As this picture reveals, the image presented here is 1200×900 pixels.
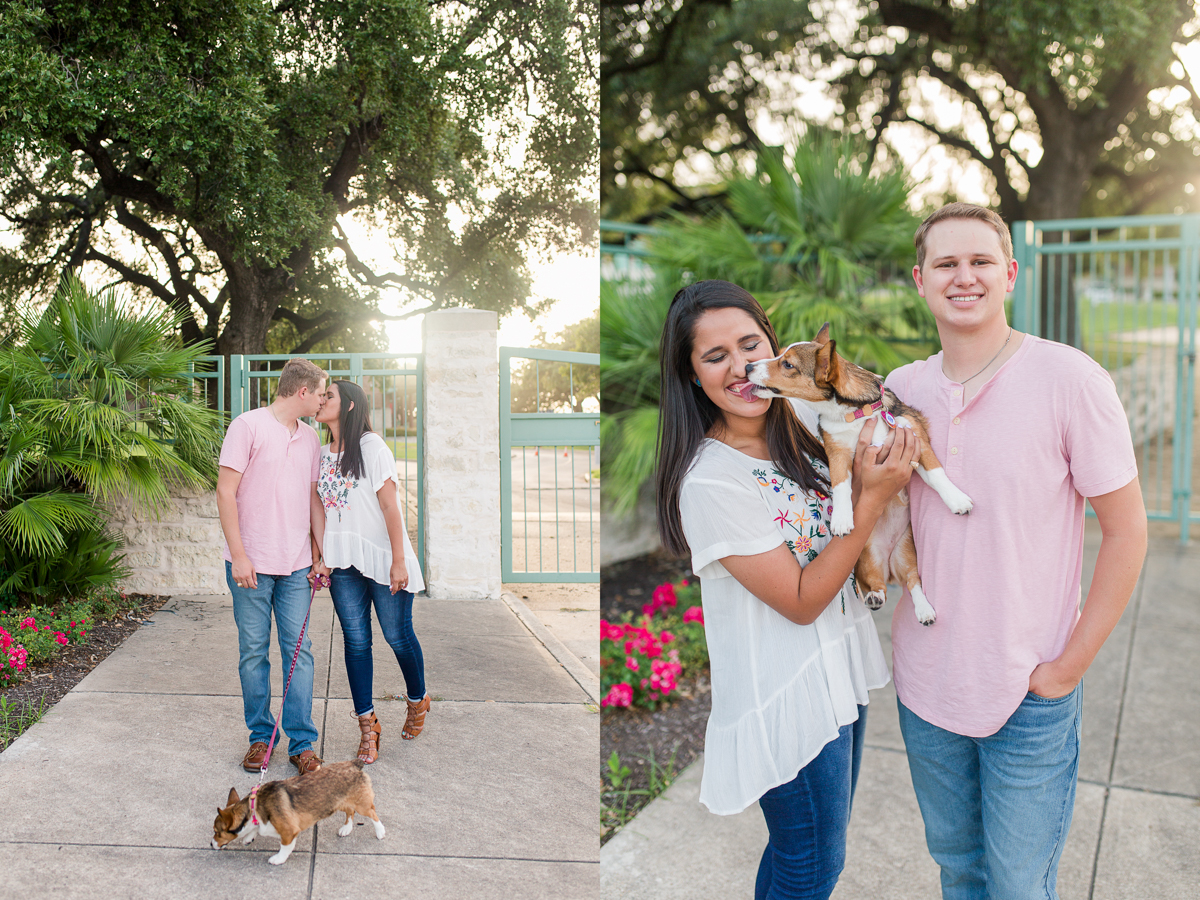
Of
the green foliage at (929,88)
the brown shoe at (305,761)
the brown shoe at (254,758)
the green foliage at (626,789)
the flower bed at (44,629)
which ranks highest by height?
the green foliage at (929,88)

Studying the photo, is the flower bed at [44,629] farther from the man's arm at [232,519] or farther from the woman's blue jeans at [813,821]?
the woman's blue jeans at [813,821]

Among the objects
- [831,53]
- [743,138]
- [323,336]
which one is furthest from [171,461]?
[743,138]

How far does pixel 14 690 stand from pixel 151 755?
1.08 feet

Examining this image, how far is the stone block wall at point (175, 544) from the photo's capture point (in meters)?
2.04

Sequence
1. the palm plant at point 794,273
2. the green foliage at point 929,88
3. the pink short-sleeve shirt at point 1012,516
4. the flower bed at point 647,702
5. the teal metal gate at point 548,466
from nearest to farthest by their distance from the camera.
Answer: the pink short-sleeve shirt at point 1012,516 → the teal metal gate at point 548,466 → the flower bed at point 647,702 → the palm plant at point 794,273 → the green foliage at point 929,88

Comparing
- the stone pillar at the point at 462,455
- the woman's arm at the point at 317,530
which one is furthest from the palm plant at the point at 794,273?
the woman's arm at the point at 317,530

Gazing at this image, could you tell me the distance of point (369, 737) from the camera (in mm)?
2230

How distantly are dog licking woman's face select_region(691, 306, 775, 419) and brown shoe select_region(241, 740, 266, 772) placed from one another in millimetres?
1389

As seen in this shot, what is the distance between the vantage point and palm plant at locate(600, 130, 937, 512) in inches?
206

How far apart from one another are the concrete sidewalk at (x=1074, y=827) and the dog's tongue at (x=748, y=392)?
5.73 ft

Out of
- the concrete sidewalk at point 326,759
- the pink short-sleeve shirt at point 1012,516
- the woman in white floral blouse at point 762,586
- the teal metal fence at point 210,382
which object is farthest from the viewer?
the teal metal fence at point 210,382

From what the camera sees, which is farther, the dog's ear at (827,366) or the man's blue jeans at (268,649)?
the man's blue jeans at (268,649)

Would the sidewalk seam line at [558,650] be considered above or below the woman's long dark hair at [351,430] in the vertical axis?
below

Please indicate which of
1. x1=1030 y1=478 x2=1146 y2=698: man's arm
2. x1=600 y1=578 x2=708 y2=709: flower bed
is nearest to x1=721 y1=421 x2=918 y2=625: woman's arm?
x1=1030 y1=478 x2=1146 y2=698: man's arm
